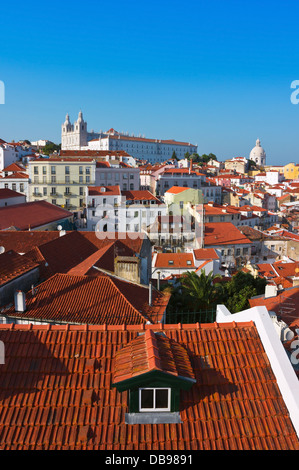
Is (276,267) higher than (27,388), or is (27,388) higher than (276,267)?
(27,388)

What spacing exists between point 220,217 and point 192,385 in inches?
1908

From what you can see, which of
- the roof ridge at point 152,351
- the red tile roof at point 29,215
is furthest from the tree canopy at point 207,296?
the red tile roof at point 29,215

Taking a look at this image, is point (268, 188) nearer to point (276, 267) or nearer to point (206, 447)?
point (276, 267)

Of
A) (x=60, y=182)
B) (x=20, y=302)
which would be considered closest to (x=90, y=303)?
(x=20, y=302)

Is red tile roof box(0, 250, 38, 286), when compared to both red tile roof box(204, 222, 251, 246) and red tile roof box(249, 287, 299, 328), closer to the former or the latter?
red tile roof box(249, 287, 299, 328)

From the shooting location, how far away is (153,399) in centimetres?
437

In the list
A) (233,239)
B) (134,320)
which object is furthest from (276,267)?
(134,320)

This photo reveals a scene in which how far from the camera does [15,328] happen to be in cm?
527

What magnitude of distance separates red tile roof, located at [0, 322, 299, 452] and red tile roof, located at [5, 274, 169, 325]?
534 centimetres

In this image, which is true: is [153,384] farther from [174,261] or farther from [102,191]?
[102,191]

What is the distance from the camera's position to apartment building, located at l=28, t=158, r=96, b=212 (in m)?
53.1

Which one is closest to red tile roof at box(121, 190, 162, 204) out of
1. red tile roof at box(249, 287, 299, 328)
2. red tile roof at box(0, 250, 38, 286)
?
red tile roof at box(0, 250, 38, 286)

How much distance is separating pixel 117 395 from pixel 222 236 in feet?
126
